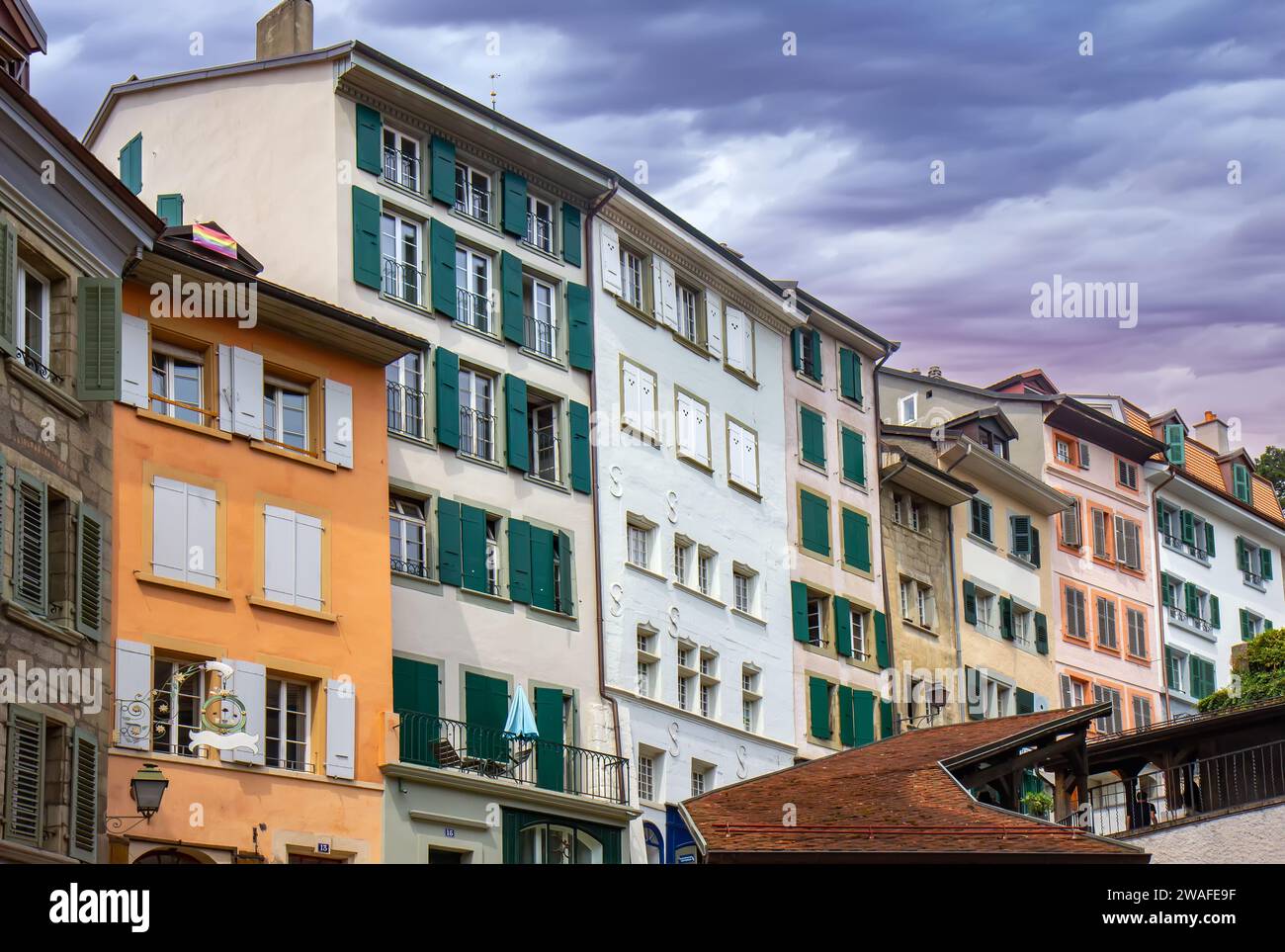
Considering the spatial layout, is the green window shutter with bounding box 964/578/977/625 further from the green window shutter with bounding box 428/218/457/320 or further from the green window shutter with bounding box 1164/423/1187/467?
the green window shutter with bounding box 428/218/457/320

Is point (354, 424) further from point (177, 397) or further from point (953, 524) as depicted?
point (953, 524)

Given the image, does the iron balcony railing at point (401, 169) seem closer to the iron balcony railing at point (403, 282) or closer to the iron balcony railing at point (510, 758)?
the iron balcony railing at point (403, 282)

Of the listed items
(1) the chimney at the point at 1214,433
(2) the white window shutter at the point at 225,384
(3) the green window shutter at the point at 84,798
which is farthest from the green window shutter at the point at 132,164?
(1) the chimney at the point at 1214,433

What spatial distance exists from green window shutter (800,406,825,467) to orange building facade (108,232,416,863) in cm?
1719

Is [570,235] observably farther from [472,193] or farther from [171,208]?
[171,208]

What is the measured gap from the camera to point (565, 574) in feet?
140

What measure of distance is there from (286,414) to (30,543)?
930 cm

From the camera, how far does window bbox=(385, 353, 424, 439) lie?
129 feet

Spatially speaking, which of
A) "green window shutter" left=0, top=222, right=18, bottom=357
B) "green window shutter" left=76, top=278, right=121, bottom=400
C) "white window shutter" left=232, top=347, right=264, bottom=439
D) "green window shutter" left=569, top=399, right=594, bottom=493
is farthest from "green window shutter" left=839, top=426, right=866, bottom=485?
"green window shutter" left=0, top=222, right=18, bottom=357

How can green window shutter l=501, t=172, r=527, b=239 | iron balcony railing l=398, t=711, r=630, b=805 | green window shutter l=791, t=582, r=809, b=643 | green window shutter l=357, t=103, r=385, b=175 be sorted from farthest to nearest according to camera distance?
green window shutter l=791, t=582, r=809, b=643 → green window shutter l=501, t=172, r=527, b=239 → green window shutter l=357, t=103, r=385, b=175 → iron balcony railing l=398, t=711, r=630, b=805
